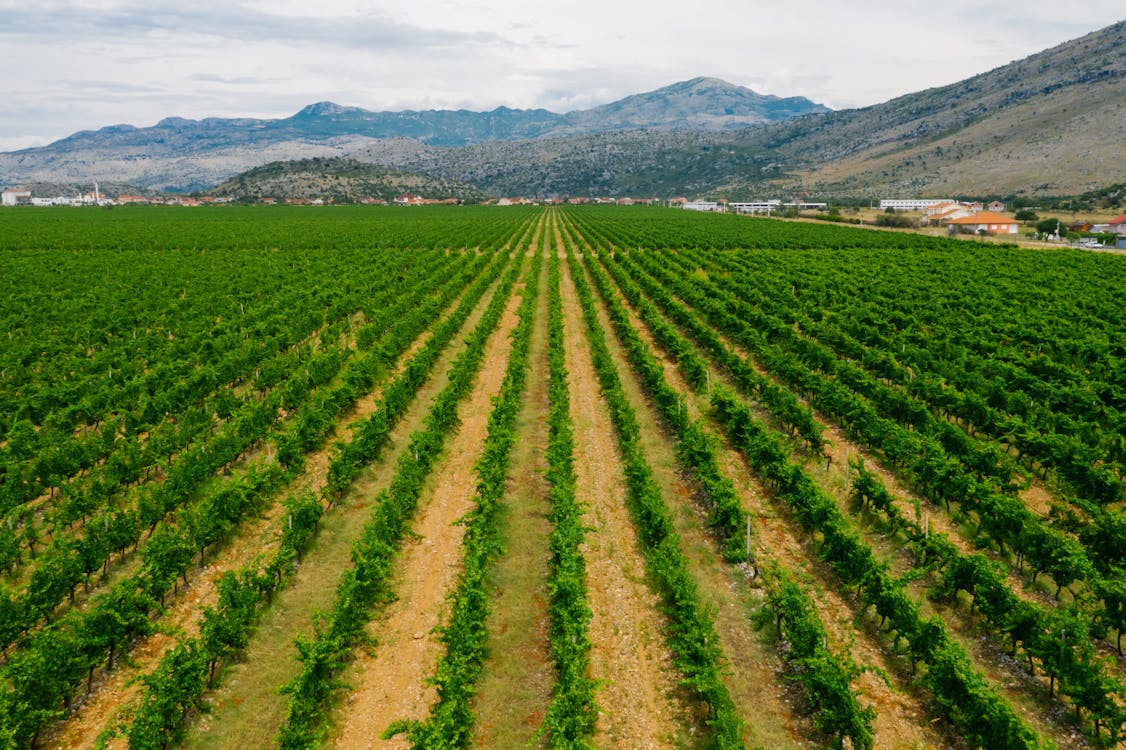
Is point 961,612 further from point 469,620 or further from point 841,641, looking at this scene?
point 469,620

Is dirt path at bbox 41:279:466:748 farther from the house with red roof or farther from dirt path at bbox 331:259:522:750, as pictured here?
the house with red roof

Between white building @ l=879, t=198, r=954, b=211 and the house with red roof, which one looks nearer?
the house with red roof

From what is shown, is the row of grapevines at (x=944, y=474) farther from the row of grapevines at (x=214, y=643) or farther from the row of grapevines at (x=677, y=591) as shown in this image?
the row of grapevines at (x=214, y=643)

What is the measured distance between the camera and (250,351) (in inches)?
946

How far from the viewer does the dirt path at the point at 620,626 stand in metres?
9.13

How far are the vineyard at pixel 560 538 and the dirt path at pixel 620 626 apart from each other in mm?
56

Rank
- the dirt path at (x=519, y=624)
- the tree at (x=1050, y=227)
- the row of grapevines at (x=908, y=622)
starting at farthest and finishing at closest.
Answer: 1. the tree at (x=1050, y=227)
2. the dirt path at (x=519, y=624)
3. the row of grapevines at (x=908, y=622)

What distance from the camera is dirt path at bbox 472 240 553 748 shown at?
911 centimetres

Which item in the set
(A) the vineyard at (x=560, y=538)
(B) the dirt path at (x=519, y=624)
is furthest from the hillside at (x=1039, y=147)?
(B) the dirt path at (x=519, y=624)

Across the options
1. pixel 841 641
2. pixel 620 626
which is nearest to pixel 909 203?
pixel 841 641

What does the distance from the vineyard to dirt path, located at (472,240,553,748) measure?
62 millimetres

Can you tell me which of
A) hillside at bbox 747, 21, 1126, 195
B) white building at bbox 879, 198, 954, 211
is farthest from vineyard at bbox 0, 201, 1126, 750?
hillside at bbox 747, 21, 1126, 195

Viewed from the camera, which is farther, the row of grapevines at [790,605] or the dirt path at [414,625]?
the dirt path at [414,625]

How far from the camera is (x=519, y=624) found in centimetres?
1112
